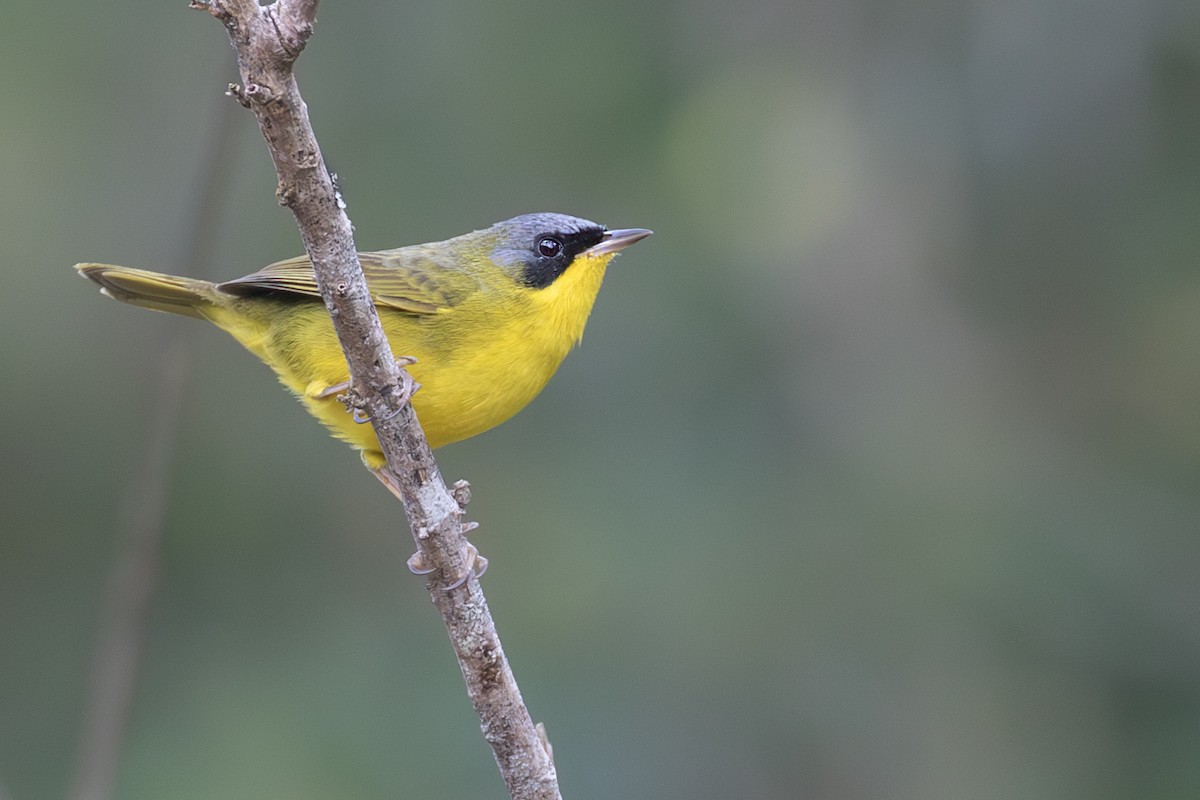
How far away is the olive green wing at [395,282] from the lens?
399 centimetres

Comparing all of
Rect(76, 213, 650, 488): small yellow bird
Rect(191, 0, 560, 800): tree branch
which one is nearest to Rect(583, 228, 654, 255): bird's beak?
Rect(76, 213, 650, 488): small yellow bird

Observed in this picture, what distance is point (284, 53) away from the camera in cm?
220

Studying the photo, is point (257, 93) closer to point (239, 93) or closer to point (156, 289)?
point (239, 93)

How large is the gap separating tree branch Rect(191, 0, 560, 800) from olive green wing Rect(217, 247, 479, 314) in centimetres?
103

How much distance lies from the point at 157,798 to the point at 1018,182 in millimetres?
4596

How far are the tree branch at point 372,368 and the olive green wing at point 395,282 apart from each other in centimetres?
103

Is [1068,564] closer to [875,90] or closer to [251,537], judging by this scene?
[875,90]

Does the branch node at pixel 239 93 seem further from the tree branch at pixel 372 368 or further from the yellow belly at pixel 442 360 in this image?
the yellow belly at pixel 442 360

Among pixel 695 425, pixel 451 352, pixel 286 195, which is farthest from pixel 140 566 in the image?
pixel 695 425

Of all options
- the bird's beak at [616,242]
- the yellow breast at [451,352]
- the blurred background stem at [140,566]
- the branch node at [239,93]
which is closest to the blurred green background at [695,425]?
the yellow breast at [451,352]

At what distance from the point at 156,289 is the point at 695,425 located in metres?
2.69

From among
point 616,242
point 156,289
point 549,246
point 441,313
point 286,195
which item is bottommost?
point 286,195

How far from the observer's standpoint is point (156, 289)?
14.2 feet

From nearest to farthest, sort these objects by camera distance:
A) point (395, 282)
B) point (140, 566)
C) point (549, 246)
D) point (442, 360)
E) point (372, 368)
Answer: point (372, 368), point (140, 566), point (442, 360), point (395, 282), point (549, 246)
